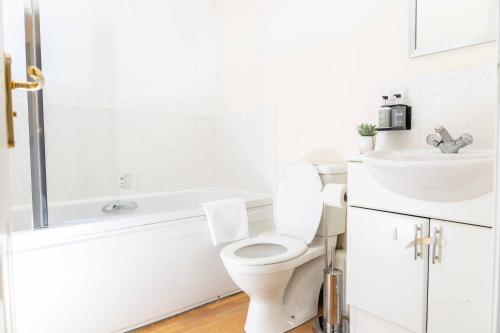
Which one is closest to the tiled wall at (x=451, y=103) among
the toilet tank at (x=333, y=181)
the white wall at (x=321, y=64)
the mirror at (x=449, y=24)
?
the white wall at (x=321, y=64)

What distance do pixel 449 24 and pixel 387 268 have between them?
1167mm

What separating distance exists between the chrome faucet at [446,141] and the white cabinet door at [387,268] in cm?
33

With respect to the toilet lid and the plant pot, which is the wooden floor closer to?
the toilet lid

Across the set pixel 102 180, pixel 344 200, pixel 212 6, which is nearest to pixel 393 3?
pixel 344 200

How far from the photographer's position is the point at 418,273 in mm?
1339

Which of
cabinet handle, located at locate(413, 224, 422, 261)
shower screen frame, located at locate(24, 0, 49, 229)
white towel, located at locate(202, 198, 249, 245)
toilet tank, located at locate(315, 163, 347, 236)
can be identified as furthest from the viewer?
white towel, located at locate(202, 198, 249, 245)

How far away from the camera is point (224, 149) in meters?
3.03

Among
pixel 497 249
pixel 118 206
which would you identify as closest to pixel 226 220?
pixel 118 206

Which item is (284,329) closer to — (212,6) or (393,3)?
(393,3)

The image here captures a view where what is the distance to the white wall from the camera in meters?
1.73

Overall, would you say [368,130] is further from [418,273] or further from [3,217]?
[3,217]

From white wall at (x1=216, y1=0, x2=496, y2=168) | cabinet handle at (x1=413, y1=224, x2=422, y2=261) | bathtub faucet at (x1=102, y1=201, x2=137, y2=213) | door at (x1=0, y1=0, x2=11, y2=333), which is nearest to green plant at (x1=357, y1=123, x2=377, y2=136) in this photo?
white wall at (x1=216, y1=0, x2=496, y2=168)

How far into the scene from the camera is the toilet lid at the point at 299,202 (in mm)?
1878

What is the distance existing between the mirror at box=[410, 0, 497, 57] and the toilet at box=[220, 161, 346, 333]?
0.75m
